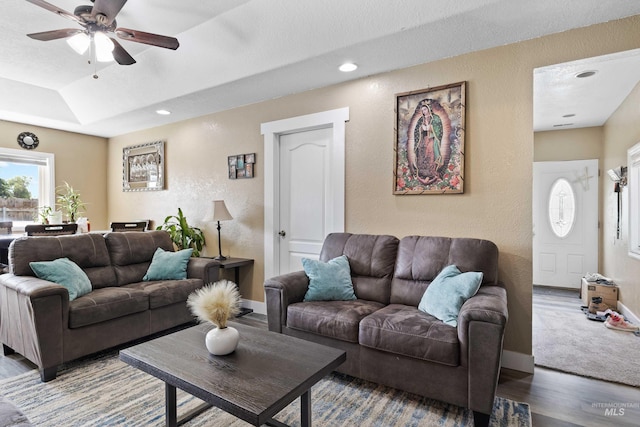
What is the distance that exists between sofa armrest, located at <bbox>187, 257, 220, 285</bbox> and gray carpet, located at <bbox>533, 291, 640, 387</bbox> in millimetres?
3184

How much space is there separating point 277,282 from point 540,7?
2.69 metres

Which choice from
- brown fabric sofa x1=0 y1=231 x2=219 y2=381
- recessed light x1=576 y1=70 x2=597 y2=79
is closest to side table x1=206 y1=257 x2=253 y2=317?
brown fabric sofa x1=0 y1=231 x2=219 y2=381

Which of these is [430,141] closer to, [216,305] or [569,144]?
[216,305]

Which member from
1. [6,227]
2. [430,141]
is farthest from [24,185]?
[430,141]

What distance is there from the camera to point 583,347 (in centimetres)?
307

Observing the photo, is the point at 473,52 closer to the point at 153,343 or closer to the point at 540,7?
the point at 540,7

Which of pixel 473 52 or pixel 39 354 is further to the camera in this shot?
pixel 473 52

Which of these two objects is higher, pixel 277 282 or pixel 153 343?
pixel 277 282

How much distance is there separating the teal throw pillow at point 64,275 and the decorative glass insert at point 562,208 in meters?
6.51

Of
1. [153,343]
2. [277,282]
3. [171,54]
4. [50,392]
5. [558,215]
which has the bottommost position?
[50,392]

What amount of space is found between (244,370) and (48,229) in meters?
3.62

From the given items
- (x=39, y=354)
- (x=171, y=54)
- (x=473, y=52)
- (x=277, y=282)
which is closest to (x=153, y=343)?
(x=277, y=282)

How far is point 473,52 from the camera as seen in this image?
9.32 ft

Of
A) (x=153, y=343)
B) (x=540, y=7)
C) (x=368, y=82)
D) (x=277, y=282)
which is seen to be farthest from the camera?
(x=368, y=82)
